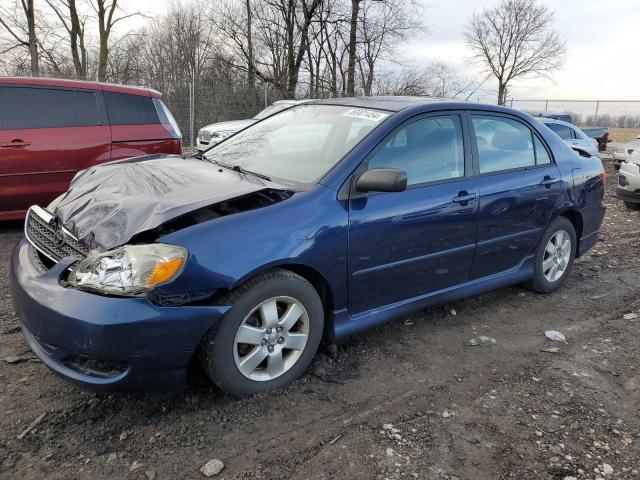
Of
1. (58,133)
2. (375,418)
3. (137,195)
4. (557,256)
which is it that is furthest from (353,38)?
(375,418)

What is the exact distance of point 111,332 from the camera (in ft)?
7.36

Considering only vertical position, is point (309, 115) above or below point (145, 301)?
above

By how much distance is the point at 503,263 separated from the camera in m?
4.02

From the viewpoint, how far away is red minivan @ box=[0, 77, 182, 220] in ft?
18.3

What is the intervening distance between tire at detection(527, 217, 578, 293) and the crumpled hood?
2.63 metres

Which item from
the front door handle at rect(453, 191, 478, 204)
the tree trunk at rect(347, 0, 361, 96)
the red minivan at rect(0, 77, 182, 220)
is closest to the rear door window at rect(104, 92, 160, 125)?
the red minivan at rect(0, 77, 182, 220)

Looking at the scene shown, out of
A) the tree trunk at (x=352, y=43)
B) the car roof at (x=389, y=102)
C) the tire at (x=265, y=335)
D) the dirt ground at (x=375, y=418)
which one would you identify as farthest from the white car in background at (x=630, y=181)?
the tree trunk at (x=352, y=43)

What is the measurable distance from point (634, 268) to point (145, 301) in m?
5.28

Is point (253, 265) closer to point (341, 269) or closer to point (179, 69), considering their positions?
point (341, 269)

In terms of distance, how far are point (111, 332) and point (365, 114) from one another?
2138mm

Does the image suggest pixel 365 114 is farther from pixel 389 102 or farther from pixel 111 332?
pixel 111 332

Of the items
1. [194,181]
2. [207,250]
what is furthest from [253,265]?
[194,181]

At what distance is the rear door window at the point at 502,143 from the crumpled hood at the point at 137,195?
1.72 m

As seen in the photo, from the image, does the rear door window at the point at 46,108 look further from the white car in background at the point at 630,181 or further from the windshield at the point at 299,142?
the white car in background at the point at 630,181
